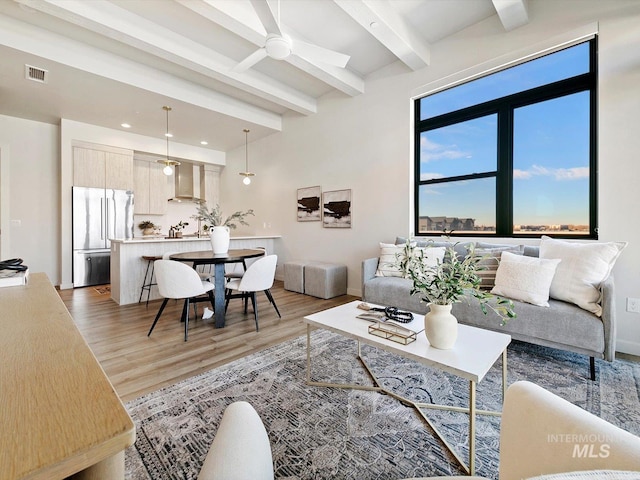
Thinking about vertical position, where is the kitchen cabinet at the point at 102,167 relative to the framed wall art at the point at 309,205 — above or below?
above

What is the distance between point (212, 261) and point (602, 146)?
3.83 m

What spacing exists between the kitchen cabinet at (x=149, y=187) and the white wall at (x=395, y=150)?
1.43m

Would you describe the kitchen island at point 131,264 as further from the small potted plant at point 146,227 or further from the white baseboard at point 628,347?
the white baseboard at point 628,347

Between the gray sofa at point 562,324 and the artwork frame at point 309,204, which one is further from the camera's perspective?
the artwork frame at point 309,204

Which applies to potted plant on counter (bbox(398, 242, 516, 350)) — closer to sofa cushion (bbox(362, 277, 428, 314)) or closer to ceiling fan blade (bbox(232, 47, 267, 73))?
sofa cushion (bbox(362, 277, 428, 314))

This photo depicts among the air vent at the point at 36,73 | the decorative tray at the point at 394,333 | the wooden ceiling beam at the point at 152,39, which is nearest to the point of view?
the decorative tray at the point at 394,333

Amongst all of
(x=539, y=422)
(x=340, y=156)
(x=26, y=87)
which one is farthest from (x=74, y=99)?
(x=539, y=422)

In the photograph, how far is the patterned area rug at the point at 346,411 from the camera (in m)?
1.36

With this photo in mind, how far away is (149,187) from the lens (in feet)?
21.5

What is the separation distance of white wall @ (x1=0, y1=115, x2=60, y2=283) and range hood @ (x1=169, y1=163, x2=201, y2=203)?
2.16 m

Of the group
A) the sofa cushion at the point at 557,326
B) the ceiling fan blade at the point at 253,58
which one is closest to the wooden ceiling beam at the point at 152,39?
the ceiling fan blade at the point at 253,58

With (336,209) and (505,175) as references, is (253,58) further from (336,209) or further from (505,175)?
(505,175)

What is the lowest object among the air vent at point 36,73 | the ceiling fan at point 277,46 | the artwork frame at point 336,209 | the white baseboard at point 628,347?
the white baseboard at point 628,347

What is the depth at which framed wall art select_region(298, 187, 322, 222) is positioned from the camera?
516 centimetres
